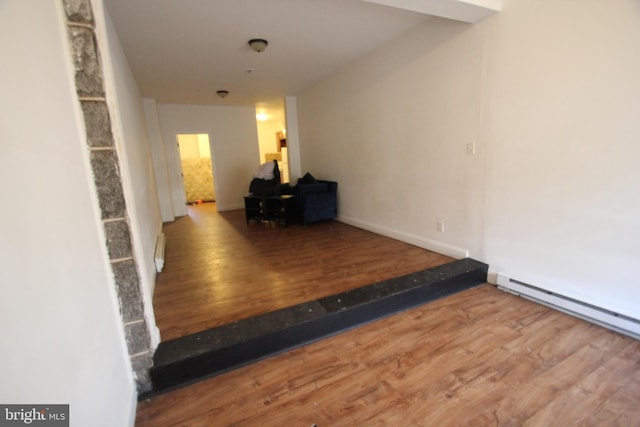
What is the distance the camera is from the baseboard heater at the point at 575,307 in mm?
1931

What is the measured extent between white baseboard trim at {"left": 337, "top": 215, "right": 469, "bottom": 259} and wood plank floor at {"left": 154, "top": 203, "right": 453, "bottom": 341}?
0.10 meters

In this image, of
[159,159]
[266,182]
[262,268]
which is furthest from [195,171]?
[262,268]

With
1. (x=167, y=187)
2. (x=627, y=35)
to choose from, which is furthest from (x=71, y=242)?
(x=167, y=187)

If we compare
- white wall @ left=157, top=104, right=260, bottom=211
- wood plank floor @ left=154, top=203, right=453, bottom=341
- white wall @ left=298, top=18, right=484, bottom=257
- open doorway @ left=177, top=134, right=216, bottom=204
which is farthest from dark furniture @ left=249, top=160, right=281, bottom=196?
open doorway @ left=177, top=134, right=216, bottom=204

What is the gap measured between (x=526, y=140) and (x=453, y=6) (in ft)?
4.02

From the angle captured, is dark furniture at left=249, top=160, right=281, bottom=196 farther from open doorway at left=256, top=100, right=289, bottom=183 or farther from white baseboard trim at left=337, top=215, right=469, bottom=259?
open doorway at left=256, top=100, right=289, bottom=183

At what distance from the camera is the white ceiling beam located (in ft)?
7.46

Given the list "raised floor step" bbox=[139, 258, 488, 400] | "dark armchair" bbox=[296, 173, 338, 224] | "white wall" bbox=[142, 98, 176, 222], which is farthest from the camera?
"white wall" bbox=[142, 98, 176, 222]

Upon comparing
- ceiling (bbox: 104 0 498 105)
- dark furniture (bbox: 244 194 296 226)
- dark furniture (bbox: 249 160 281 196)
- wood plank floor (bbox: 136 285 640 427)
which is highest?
ceiling (bbox: 104 0 498 105)

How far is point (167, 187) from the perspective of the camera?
6332 millimetres

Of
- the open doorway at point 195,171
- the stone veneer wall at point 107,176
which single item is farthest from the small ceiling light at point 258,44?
the open doorway at point 195,171

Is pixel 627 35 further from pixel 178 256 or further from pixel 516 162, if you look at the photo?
pixel 178 256

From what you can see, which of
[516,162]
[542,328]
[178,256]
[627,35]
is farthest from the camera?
[178,256]

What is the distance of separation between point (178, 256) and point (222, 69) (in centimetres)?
268
